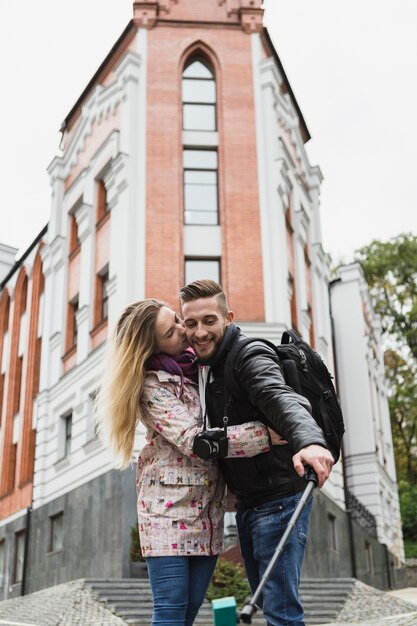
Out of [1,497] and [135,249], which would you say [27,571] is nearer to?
[1,497]

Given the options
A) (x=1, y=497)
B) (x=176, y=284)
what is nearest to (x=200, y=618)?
(x=176, y=284)

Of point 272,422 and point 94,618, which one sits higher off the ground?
point 272,422

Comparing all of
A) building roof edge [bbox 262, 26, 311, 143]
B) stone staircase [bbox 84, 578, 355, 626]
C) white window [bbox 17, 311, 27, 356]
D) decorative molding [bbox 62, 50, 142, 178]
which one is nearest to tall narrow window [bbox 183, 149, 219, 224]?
decorative molding [bbox 62, 50, 142, 178]

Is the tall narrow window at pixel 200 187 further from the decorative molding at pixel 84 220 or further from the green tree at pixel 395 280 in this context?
the green tree at pixel 395 280

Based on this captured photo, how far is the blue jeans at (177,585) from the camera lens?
331 centimetres

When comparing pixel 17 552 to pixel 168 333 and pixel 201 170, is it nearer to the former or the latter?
pixel 201 170

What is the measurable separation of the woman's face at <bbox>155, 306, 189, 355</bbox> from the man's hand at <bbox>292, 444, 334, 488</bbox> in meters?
1.03

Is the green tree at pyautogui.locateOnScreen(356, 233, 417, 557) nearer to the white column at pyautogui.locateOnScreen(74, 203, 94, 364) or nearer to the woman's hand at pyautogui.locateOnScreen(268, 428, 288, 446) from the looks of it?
the white column at pyautogui.locateOnScreen(74, 203, 94, 364)

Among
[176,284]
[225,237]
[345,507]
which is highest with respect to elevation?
[225,237]

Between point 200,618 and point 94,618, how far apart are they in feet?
→ 5.73

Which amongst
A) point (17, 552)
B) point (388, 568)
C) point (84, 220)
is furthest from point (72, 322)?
point (388, 568)

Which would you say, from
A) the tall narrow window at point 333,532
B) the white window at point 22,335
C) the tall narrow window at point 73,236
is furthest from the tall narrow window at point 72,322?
the tall narrow window at point 333,532

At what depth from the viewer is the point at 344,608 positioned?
14484mm

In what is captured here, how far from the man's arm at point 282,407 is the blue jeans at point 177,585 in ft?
2.44
